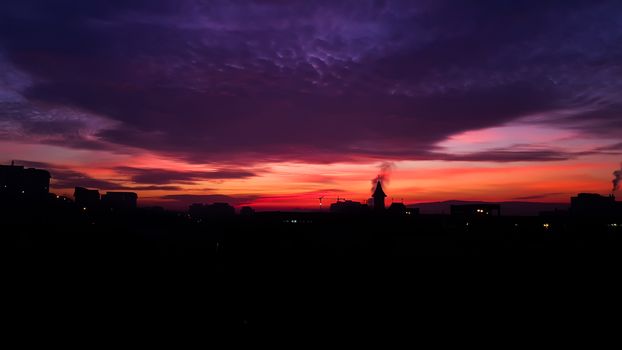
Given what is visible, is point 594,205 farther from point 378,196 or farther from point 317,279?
point 317,279

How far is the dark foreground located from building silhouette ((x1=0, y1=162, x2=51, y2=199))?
343 ft

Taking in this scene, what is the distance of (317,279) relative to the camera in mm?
38281

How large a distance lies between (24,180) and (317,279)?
149 metres

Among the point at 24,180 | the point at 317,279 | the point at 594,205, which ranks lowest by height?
the point at 317,279

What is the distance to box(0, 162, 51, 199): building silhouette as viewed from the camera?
14088 cm

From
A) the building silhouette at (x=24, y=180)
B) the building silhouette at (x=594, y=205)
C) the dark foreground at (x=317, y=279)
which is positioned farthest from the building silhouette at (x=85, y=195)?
the building silhouette at (x=594, y=205)

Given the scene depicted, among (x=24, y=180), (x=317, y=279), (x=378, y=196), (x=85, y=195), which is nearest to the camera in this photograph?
(x=317, y=279)

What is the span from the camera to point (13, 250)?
41.1m

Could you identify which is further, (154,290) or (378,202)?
(378,202)

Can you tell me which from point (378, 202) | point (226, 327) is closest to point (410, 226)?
point (226, 327)

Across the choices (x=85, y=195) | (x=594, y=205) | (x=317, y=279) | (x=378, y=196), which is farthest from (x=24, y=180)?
(x=594, y=205)

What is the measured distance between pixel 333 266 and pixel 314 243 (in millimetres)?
9610

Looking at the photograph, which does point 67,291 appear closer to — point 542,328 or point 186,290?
point 186,290

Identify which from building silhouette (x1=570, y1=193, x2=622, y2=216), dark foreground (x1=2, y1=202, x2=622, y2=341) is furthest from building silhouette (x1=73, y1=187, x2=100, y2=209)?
building silhouette (x1=570, y1=193, x2=622, y2=216)
